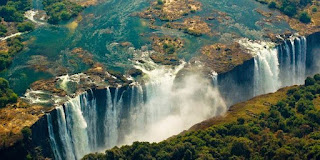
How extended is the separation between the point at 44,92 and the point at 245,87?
29.3m

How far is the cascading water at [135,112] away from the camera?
227ft

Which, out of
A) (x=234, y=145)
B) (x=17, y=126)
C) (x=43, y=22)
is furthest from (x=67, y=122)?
(x=43, y=22)

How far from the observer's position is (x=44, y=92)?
235ft

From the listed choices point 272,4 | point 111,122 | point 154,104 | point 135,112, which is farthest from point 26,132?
point 272,4

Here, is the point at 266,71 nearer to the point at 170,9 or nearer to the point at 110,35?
the point at 170,9

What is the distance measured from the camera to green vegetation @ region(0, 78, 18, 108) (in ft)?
222

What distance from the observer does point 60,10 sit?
92938 mm

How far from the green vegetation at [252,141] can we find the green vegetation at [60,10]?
109 feet

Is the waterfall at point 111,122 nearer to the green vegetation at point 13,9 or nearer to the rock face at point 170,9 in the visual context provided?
the rock face at point 170,9

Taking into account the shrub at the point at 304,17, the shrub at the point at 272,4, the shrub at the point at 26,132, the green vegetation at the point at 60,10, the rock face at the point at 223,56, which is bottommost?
the shrub at the point at 26,132

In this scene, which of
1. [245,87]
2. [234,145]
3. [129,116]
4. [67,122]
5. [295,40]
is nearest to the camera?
[234,145]

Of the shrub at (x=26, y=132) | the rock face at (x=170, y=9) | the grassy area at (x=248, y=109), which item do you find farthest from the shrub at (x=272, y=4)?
the shrub at (x=26, y=132)

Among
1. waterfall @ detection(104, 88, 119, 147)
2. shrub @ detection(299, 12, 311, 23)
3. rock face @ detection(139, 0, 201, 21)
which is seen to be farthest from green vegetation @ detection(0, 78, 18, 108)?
shrub @ detection(299, 12, 311, 23)

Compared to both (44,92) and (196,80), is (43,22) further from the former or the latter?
(196,80)
